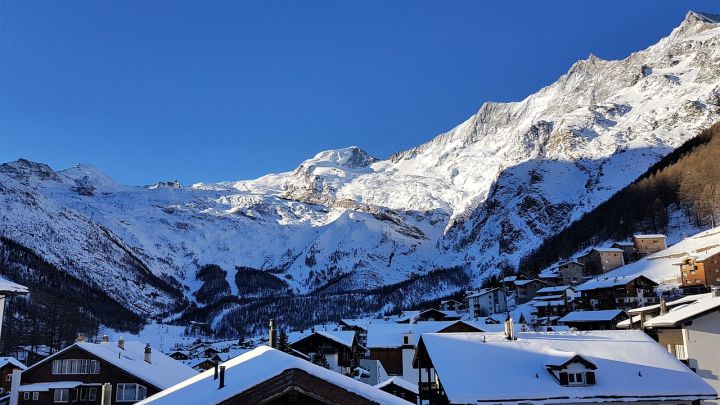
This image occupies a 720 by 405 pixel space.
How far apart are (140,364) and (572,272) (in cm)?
11801

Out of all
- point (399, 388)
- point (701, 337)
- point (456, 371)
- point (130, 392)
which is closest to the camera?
point (456, 371)

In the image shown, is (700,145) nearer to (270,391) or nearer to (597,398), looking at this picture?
(597,398)

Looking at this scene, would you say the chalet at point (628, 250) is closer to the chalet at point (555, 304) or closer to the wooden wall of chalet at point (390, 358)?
the chalet at point (555, 304)

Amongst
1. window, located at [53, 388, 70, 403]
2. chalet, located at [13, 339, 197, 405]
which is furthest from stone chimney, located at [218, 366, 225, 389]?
window, located at [53, 388, 70, 403]

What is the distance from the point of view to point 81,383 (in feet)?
151

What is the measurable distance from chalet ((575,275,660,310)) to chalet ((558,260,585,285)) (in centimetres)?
3516

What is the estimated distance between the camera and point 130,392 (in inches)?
1724

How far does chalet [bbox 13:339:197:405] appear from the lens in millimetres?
43969

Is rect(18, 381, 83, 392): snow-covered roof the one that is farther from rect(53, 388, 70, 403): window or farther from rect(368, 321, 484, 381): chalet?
rect(368, 321, 484, 381): chalet

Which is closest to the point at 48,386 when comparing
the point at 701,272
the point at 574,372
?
the point at 574,372

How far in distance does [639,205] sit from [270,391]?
180471 millimetres

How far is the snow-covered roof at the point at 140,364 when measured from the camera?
144 feet

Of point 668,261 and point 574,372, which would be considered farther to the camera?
point 668,261

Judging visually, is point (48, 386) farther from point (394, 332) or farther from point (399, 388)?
point (394, 332)
